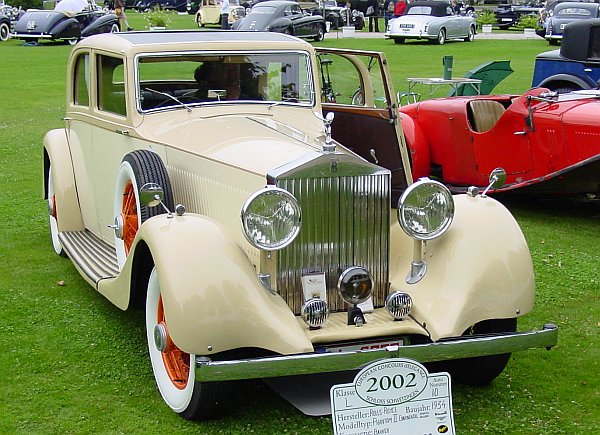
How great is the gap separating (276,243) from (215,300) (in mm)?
348

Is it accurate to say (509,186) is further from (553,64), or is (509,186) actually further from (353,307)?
(353,307)

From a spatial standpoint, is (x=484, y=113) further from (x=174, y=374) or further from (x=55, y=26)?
(x=55, y=26)

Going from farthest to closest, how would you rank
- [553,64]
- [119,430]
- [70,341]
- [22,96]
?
1. [22,96]
2. [553,64]
3. [70,341]
4. [119,430]

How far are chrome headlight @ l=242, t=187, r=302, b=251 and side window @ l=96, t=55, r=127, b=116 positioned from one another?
1.87 meters

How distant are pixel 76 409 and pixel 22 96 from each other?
501 inches

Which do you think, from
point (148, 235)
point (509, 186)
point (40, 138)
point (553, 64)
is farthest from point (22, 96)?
point (148, 235)

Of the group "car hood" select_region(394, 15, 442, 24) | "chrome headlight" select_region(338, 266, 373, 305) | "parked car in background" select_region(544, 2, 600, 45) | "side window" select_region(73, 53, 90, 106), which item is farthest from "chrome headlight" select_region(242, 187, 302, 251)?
"car hood" select_region(394, 15, 442, 24)

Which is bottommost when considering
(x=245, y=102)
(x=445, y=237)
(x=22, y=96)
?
(x=22, y=96)

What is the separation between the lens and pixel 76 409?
12.7 feet

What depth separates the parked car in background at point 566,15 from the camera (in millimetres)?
26094

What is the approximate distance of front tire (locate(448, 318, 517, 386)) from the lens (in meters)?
3.86

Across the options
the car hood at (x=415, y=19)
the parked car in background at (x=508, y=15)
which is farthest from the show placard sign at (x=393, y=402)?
the parked car in background at (x=508, y=15)

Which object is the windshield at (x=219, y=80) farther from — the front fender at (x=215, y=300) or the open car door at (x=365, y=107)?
the front fender at (x=215, y=300)

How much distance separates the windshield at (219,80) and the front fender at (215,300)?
161 centimetres
